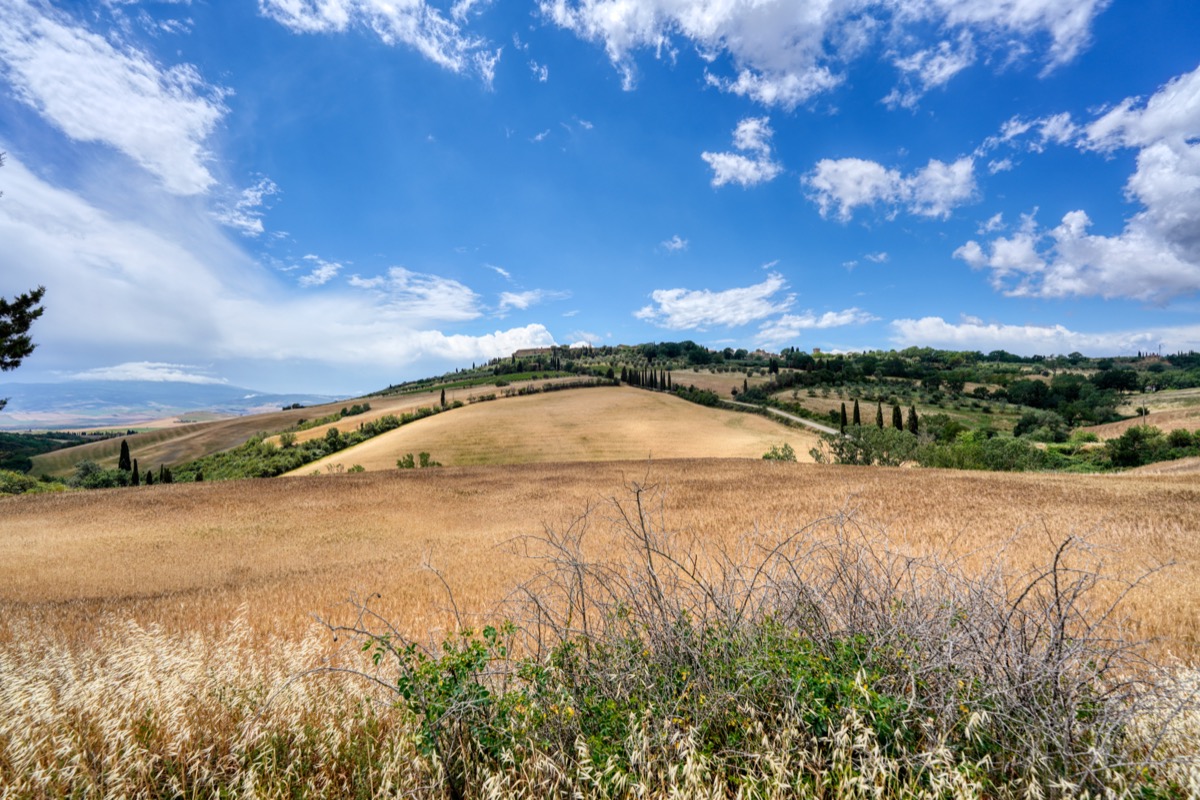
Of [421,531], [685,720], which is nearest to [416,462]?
[421,531]

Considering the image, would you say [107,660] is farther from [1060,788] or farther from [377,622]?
[1060,788]

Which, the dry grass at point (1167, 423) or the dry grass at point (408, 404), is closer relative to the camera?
the dry grass at point (1167, 423)

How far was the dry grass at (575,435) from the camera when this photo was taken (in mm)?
55969

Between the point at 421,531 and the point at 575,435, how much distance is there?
46.3 meters

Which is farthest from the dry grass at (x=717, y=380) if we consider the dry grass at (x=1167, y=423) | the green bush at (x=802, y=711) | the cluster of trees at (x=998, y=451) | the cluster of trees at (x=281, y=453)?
the green bush at (x=802, y=711)

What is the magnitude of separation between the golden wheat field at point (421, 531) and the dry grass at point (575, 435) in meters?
Result: 26.1

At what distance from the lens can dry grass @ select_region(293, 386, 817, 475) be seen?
55969 millimetres

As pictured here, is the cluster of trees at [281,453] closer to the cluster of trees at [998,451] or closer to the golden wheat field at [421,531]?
the golden wheat field at [421,531]

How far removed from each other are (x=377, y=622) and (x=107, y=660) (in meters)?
3.60

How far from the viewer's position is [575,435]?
6475 cm

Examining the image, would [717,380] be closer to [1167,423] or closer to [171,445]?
[1167,423]

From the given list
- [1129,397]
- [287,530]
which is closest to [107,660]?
[287,530]

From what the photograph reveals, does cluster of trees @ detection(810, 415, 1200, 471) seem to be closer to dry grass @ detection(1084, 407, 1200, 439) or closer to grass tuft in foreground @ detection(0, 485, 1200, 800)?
dry grass @ detection(1084, 407, 1200, 439)

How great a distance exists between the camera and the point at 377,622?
8.48 m
